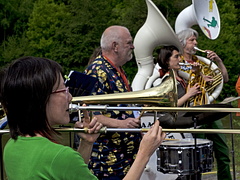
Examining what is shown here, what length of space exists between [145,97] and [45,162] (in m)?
1.21

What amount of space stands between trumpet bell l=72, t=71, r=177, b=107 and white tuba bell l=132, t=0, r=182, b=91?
172 centimetres

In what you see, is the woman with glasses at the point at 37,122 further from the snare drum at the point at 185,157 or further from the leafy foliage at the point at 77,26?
the leafy foliage at the point at 77,26

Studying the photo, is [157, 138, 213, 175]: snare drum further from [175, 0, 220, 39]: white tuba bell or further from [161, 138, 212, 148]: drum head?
[175, 0, 220, 39]: white tuba bell

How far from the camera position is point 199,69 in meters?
4.76

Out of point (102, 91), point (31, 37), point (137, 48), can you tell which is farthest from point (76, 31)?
point (102, 91)

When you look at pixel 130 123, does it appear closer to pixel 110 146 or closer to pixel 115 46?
pixel 110 146

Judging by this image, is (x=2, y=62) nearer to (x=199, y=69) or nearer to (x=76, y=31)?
(x=76, y=31)

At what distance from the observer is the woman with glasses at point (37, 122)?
1.65 meters

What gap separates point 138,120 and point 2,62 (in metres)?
28.6

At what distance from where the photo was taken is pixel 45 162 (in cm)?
165

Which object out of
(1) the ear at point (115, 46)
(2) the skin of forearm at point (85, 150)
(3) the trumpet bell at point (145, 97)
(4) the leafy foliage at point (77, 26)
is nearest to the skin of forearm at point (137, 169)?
(2) the skin of forearm at point (85, 150)

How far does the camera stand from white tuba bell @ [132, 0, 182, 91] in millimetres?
4617

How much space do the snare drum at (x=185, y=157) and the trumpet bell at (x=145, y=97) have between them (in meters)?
1.33

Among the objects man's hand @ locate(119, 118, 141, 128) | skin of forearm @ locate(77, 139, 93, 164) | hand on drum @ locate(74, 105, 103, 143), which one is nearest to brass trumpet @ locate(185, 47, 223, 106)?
man's hand @ locate(119, 118, 141, 128)
